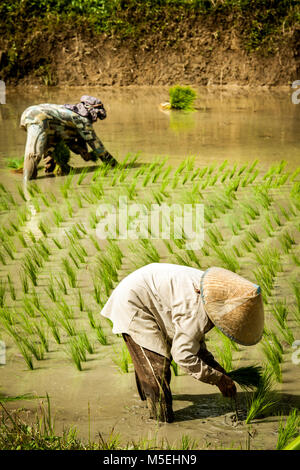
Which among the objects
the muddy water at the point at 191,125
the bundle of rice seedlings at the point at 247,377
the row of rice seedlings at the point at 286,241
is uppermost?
the bundle of rice seedlings at the point at 247,377

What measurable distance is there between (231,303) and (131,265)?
1804 mm

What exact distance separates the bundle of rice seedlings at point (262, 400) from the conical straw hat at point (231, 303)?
0.32 m

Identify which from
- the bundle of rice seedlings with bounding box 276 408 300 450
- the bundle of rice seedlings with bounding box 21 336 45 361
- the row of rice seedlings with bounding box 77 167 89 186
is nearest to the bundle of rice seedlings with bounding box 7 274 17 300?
the bundle of rice seedlings with bounding box 21 336 45 361

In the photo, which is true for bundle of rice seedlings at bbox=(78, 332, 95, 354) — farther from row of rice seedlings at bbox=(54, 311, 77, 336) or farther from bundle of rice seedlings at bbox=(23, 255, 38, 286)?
bundle of rice seedlings at bbox=(23, 255, 38, 286)

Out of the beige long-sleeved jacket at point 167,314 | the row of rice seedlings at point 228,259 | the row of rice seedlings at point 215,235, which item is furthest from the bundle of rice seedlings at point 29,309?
the row of rice seedlings at point 215,235

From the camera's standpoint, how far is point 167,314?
245cm

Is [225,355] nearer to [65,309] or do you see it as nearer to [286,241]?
[65,309]

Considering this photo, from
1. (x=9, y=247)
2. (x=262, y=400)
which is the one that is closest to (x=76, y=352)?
(x=262, y=400)

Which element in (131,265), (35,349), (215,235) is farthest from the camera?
(215,235)

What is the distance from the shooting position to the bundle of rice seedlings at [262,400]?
244 cm

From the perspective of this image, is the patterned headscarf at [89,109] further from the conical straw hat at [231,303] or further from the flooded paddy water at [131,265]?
the conical straw hat at [231,303]

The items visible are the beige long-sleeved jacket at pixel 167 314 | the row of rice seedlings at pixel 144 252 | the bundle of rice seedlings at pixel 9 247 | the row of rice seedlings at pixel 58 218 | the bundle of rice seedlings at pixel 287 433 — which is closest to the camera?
the bundle of rice seedlings at pixel 287 433

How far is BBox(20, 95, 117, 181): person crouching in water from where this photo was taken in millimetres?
5797

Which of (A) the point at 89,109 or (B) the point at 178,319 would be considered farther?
(A) the point at 89,109
